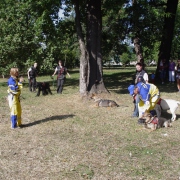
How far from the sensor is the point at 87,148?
636cm

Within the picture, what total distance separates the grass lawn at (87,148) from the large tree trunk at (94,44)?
3.10m

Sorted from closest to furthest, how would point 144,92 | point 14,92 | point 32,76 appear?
point 144,92
point 14,92
point 32,76

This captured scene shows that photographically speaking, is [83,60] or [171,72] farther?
[171,72]

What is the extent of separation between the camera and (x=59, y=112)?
10.3 metres

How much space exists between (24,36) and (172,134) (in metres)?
15.2

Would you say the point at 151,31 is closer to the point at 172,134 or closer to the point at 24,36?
the point at 24,36

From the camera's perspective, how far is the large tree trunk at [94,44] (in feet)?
42.1

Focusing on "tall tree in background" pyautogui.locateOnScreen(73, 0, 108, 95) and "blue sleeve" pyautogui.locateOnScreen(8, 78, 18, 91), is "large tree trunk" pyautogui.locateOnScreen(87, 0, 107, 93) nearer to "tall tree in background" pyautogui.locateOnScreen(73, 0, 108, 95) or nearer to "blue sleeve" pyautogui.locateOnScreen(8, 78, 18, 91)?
"tall tree in background" pyautogui.locateOnScreen(73, 0, 108, 95)

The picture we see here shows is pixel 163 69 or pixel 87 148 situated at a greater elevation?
pixel 163 69

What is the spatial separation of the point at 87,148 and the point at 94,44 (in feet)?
24.3

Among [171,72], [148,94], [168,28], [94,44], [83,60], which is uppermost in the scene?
[168,28]

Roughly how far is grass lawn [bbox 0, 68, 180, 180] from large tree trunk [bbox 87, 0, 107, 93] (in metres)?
3.10

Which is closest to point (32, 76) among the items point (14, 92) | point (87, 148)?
point (14, 92)

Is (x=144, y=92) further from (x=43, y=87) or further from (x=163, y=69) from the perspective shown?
(x=163, y=69)
